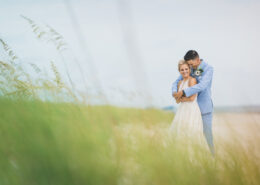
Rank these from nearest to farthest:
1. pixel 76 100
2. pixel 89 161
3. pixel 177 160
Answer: pixel 89 161 < pixel 177 160 < pixel 76 100

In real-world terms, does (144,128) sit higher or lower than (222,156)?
higher

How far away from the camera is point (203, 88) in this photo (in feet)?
11.5

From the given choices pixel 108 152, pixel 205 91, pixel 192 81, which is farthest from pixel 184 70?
pixel 108 152

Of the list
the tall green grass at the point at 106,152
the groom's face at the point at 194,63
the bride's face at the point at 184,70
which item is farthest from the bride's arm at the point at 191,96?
the tall green grass at the point at 106,152

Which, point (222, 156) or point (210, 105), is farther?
point (210, 105)

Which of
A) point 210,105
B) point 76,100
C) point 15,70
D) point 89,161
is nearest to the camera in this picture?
point 89,161

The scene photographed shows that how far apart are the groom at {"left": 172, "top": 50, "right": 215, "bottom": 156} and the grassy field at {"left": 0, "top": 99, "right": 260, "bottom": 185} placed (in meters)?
1.80

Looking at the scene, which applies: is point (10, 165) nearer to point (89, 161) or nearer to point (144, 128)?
point (89, 161)

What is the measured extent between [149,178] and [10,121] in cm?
80

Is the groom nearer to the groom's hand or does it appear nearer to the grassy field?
the groom's hand

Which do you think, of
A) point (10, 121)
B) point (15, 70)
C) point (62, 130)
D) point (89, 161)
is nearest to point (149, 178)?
point (89, 161)

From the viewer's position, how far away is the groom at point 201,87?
3.45m

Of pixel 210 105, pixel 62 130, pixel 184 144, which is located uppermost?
pixel 62 130

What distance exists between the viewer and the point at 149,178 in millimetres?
1284
